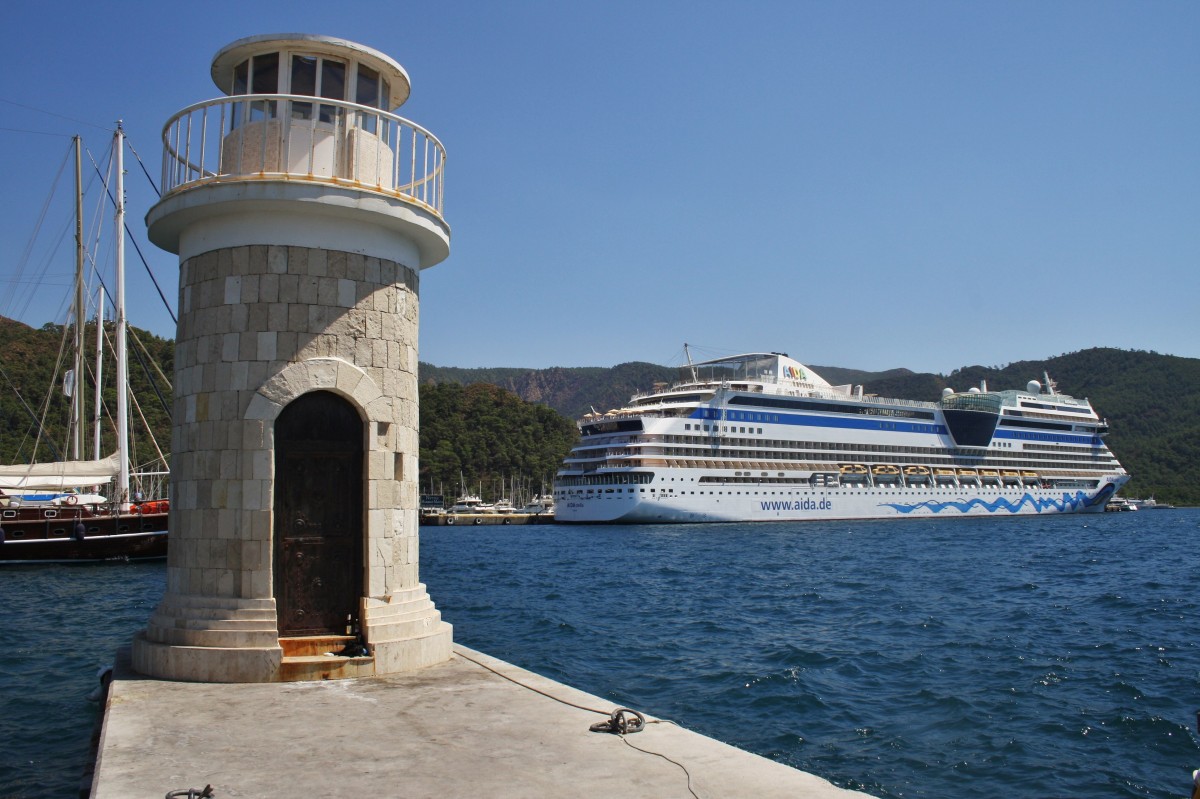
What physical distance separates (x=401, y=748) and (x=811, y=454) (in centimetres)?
6583

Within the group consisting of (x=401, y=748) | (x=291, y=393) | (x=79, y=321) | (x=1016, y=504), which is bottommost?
(x=1016, y=504)

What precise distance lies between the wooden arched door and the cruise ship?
52450mm

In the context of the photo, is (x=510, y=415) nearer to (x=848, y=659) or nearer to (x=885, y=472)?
(x=885, y=472)

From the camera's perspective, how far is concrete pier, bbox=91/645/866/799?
408cm

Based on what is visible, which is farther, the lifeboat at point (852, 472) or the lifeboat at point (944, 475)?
the lifeboat at point (944, 475)

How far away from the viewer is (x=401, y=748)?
4.71 metres

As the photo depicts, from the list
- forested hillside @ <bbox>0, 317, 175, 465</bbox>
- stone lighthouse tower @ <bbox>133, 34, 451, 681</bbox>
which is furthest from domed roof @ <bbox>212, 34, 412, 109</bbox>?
forested hillside @ <bbox>0, 317, 175, 465</bbox>

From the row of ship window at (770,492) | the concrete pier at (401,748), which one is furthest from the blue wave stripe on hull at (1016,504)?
the concrete pier at (401,748)

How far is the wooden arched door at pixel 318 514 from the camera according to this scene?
6.78 metres

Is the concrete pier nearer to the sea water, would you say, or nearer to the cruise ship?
the sea water

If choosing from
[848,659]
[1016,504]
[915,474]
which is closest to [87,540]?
[848,659]

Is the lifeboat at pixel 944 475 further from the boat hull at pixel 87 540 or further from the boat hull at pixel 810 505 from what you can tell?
the boat hull at pixel 87 540

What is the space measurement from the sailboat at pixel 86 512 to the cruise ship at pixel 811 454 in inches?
1346

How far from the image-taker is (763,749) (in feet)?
26.4
